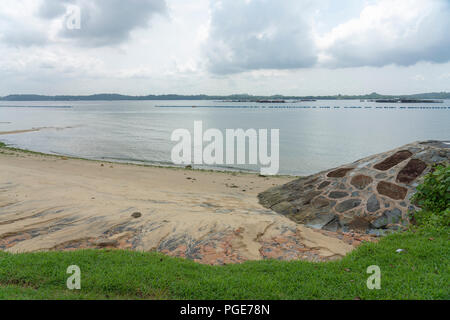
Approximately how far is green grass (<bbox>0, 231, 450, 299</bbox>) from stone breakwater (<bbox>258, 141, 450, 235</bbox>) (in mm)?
2860

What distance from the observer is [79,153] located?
35.1 meters

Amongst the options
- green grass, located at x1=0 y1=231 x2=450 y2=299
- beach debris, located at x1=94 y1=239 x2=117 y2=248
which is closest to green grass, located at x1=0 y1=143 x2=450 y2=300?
green grass, located at x1=0 y1=231 x2=450 y2=299

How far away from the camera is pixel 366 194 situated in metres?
→ 9.96

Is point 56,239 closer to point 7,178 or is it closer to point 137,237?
point 137,237

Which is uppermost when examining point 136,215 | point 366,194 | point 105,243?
point 366,194

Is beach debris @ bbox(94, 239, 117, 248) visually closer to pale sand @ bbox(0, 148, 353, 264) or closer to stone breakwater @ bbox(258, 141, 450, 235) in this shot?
pale sand @ bbox(0, 148, 353, 264)

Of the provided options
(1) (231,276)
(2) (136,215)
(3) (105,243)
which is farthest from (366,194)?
(3) (105,243)

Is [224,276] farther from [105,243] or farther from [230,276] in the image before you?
[105,243]

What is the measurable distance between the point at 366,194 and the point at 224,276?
667cm

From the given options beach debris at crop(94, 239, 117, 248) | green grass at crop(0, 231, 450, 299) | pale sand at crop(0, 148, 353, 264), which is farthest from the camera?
beach debris at crop(94, 239, 117, 248)

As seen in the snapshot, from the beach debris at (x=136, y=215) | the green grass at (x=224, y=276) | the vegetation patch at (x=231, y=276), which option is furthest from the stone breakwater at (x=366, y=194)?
the beach debris at (x=136, y=215)

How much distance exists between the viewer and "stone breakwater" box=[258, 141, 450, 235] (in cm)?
899
